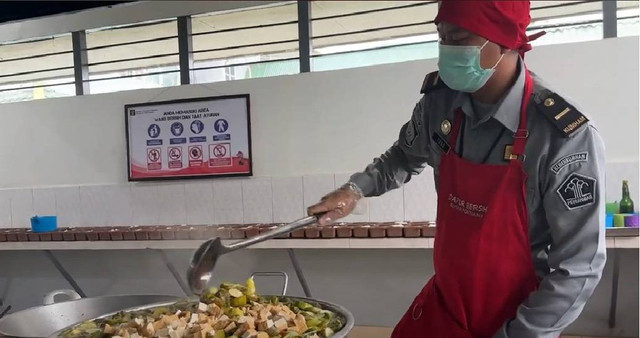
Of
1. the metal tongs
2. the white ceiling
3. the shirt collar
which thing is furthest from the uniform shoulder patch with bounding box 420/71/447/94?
the white ceiling

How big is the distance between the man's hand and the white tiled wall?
1925 millimetres

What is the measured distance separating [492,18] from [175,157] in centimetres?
336

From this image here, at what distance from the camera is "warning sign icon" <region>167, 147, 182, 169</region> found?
4.17 m

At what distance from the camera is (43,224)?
3.95 meters

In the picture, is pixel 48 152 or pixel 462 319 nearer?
pixel 462 319

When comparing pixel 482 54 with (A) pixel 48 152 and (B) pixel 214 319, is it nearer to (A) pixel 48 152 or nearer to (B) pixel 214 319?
(B) pixel 214 319

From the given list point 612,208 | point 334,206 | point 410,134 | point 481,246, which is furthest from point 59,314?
point 612,208

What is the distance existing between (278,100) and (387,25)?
3.12 ft

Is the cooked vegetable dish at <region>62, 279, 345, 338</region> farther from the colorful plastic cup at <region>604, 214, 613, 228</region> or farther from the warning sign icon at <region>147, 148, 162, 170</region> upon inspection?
the warning sign icon at <region>147, 148, 162, 170</region>

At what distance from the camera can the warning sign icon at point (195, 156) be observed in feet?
13.5

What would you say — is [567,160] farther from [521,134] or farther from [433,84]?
[433,84]

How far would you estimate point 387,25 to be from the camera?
3828 millimetres

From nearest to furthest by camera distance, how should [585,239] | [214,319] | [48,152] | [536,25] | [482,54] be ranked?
[585,239], [482,54], [214,319], [536,25], [48,152]

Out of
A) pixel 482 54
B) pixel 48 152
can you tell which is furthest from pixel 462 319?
pixel 48 152
